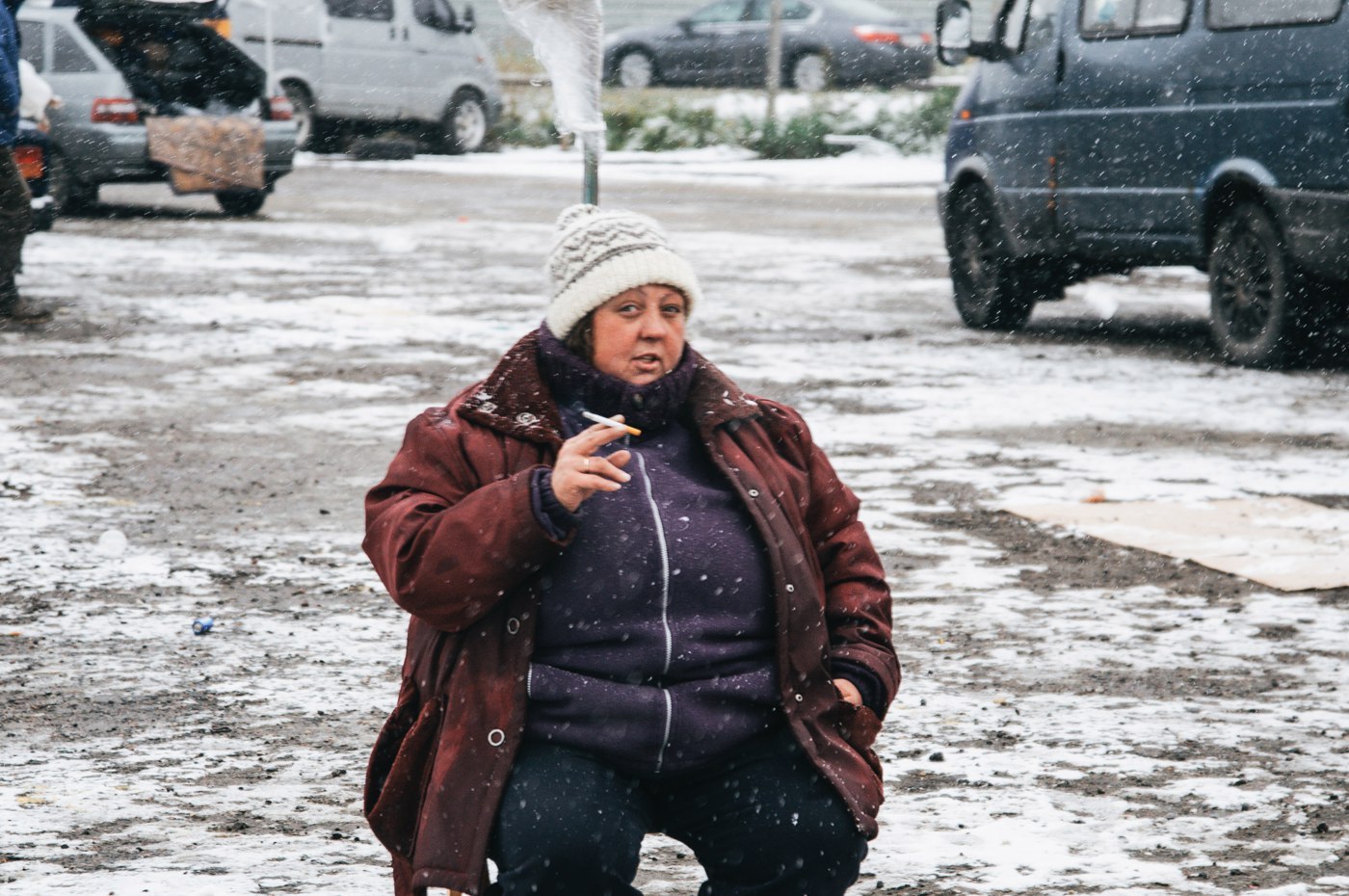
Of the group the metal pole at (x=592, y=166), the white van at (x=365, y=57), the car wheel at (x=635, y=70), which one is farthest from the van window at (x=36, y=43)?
the car wheel at (x=635, y=70)

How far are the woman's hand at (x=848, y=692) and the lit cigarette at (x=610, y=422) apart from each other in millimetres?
462

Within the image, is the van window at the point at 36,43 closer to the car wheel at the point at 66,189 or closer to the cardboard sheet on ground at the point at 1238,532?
the car wheel at the point at 66,189

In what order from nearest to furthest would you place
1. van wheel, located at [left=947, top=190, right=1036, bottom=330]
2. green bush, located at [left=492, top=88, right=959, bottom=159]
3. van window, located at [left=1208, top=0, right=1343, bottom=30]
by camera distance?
van window, located at [left=1208, top=0, right=1343, bottom=30]
van wheel, located at [left=947, top=190, right=1036, bottom=330]
green bush, located at [left=492, top=88, right=959, bottom=159]

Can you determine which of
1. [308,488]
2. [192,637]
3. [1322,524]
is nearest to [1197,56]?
[1322,524]

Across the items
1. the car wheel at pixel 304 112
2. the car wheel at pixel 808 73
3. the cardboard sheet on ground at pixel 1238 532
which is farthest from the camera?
the car wheel at pixel 808 73

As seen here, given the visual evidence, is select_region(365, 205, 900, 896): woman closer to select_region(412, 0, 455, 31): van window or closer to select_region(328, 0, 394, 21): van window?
select_region(328, 0, 394, 21): van window

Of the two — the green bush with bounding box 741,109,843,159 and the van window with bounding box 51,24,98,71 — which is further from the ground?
the van window with bounding box 51,24,98,71

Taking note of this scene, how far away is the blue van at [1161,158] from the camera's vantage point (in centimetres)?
978

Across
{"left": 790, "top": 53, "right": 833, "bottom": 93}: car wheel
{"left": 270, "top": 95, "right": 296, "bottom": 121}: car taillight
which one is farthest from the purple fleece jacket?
{"left": 790, "top": 53, "right": 833, "bottom": 93}: car wheel

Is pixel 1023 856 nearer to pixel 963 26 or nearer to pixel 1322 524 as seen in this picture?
pixel 1322 524

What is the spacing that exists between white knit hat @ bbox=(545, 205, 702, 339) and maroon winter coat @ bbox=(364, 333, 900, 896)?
91mm

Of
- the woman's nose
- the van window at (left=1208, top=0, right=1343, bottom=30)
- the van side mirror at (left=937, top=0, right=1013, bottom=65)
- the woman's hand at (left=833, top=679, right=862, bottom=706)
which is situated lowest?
the woman's hand at (left=833, top=679, right=862, bottom=706)

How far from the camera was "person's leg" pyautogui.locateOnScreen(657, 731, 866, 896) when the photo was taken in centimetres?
299

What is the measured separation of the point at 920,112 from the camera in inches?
1068
